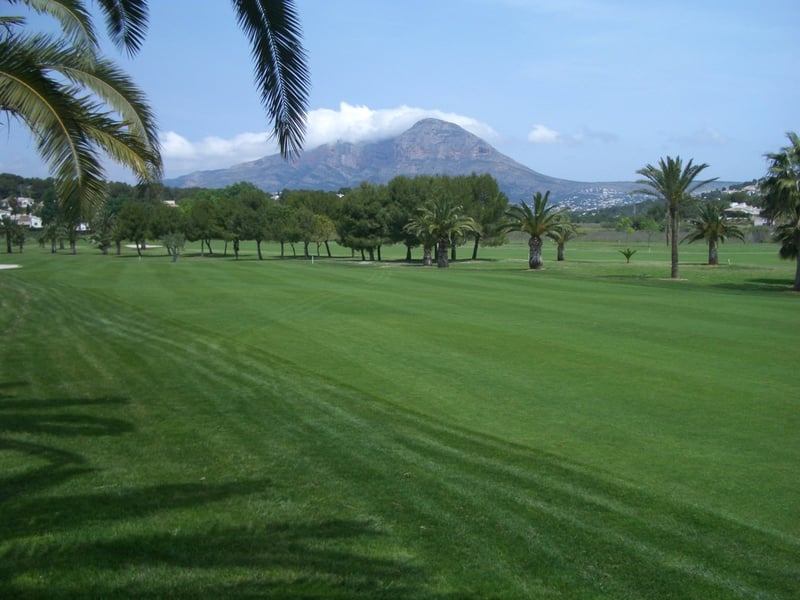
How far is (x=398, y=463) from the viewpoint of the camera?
26.2 feet

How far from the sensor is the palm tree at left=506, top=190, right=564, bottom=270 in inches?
2319

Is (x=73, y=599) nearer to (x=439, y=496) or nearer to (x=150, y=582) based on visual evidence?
(x=150, y=582)

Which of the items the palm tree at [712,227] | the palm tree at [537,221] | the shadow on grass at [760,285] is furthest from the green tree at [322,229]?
the shadow on grass at [760,285]

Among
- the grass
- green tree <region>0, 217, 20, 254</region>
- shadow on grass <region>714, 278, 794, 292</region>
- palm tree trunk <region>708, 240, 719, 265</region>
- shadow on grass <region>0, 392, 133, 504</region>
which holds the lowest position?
shadow on grass <region>714, 278, 794, 292</region>

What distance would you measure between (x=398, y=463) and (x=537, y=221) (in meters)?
53.9

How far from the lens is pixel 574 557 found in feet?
18.5

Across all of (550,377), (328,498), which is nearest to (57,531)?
(328,498)

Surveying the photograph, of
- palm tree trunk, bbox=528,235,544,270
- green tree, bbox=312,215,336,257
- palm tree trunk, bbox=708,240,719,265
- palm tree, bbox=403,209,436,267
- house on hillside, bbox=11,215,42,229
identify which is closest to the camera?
palm tree trunk, bbox=528,235,544,270

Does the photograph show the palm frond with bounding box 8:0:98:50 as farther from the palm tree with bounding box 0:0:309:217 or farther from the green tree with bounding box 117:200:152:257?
the green tree with bounding box 117:200:152:257

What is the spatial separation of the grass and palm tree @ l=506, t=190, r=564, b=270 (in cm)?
4067

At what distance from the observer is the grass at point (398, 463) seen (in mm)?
5289

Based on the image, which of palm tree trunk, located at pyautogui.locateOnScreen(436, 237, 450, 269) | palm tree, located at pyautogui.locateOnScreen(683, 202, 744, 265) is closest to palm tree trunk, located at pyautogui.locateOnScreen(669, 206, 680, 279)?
palm tree, located at pyautogui.locateOnScreen(683, 202, 744, 265)

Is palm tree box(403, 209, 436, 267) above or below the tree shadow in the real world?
above

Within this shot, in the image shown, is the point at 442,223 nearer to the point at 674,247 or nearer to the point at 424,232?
the point at 424,232
